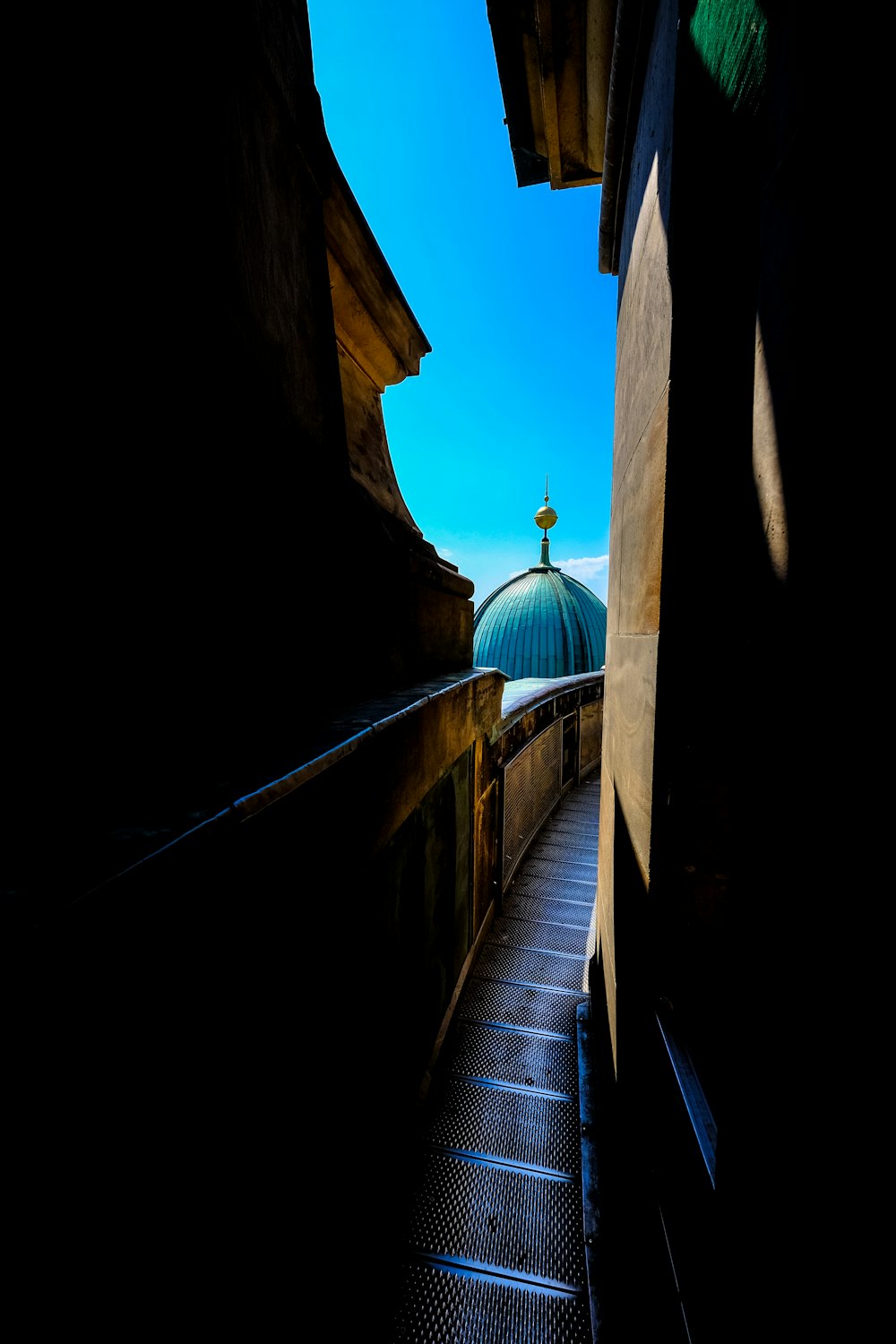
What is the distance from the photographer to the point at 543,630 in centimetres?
1695

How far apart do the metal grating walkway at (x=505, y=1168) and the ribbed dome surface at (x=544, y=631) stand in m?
12.6

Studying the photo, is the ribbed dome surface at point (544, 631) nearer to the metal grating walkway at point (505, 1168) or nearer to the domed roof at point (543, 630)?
the domed roof at point (543, 630)

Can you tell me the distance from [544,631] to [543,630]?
49 mm

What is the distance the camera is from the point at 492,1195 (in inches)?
101

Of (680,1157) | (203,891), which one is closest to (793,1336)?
(680,1157)

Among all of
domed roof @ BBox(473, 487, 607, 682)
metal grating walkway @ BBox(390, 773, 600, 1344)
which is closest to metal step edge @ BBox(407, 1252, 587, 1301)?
metal grating walkway @ BBox(390, 773, 600, 1344)

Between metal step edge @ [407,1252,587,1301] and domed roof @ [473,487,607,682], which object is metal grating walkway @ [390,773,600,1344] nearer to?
metal step edge @ [407,1252,587,1301]

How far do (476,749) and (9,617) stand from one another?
3519mm

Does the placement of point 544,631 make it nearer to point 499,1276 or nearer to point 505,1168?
point 505,1168

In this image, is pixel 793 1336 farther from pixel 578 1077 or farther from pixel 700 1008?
pixel 578 1077

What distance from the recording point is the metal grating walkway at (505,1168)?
2.14 metres

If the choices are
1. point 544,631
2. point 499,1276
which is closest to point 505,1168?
point 499,1276

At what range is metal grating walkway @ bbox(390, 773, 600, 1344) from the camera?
214 cm

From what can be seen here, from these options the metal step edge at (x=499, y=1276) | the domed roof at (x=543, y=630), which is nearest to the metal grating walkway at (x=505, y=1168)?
the metal step edge at (x=499, y=1276)
